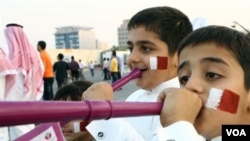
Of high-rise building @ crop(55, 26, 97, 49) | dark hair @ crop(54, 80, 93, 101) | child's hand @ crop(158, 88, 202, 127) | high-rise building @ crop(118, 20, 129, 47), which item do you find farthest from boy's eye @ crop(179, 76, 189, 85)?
high-rise building @ crop(55, 26, 97, 49)

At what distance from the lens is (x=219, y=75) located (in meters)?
1.22

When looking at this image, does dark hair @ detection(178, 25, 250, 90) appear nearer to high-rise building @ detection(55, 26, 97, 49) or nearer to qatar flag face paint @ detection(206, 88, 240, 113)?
qatar flag face paint @ detection(206, 88, 240, 113)

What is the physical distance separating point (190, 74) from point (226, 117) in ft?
0.53

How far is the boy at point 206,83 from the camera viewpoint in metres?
1.04

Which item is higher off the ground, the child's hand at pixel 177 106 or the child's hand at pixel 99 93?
the child's hand at pixel 177 106

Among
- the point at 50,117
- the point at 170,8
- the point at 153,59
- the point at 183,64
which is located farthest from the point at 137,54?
the point at 50,117

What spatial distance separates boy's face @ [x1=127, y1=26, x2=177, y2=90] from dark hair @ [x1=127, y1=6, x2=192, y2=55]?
0.03 meters

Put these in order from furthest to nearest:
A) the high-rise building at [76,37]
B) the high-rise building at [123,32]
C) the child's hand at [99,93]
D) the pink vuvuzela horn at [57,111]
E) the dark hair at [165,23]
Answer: the high-rise building at [76,37] → the high-rise building at [123,32] → the dark hair at [165,23] → the child's hand at [99,93] → the pink vuvuzela horn at [57,111]

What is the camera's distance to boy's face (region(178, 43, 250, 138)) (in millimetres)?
1177

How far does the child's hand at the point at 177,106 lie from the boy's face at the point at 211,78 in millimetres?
78

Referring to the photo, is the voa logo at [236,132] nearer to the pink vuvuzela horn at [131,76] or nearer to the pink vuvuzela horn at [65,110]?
the pink vuvuzela horn at [65,110]

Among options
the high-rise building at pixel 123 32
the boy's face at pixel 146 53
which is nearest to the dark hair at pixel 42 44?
the high-rise building at pixel 123 32

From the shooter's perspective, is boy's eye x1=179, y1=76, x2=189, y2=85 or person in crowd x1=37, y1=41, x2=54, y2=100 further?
person in crowd x1=37, y1=41, x2=54, y2=100

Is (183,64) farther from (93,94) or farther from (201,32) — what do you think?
(93,94)
